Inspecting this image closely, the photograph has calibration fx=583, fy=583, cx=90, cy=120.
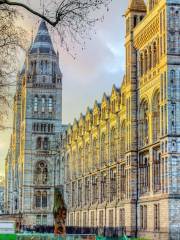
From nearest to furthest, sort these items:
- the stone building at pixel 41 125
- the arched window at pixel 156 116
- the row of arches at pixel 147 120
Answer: the arched window at pixel 156 116
the row of arches at pixel 147 120
the stone building at pixel 41 125

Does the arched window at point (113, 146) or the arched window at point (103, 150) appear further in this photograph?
the arched window at point (103, 150)

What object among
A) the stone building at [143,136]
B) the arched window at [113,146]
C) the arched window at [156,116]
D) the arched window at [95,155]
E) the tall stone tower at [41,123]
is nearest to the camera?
the stone building at [143,136]

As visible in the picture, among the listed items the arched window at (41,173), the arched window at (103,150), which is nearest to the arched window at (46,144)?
the arched window at (41,173)

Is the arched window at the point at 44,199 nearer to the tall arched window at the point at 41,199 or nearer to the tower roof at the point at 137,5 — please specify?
the tall arched window at the point at 41,199

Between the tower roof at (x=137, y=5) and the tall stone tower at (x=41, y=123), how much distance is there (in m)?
50.6

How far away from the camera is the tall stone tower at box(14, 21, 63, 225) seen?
111m

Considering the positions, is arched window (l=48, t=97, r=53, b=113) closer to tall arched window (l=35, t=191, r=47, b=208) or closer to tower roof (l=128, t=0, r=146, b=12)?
tall arched window (l=35, t=191, r=47, b=208)

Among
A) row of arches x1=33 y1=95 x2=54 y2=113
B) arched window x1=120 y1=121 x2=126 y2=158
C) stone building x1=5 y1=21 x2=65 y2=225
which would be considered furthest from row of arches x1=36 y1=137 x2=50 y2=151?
arched window x1=120 y1=121 x2=126 y2=158

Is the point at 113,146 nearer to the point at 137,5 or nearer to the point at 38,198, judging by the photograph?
the point at 137,5

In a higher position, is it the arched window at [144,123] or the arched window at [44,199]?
the arched window at [144,123]

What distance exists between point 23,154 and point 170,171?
66.3 m

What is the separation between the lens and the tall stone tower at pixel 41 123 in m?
111

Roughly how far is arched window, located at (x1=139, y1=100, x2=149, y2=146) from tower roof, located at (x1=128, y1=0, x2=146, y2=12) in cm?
1079

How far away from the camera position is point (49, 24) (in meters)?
15.2
